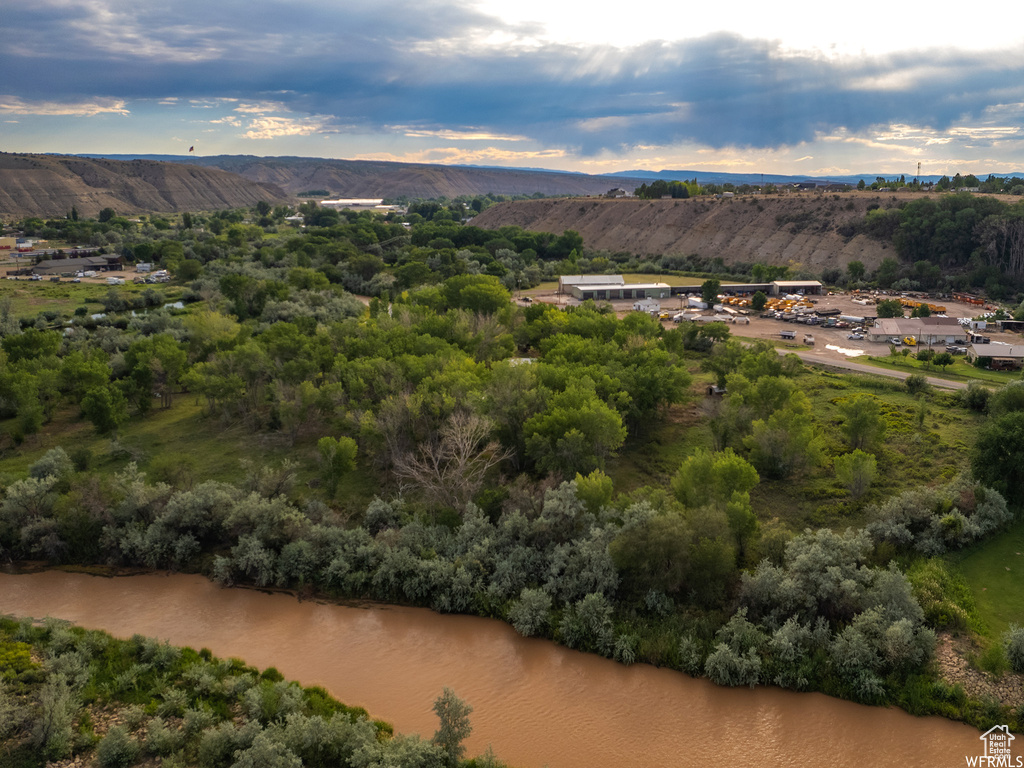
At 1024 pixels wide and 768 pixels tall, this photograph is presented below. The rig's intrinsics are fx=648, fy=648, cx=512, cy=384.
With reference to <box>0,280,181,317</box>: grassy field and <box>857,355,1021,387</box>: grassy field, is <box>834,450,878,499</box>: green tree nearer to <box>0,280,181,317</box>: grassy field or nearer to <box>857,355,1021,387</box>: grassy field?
<box>857,355,1021,387</box>: grassy field

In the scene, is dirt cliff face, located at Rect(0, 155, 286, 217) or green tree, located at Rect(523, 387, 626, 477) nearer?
green tree, located at Rect(523, 387, 626, 477)

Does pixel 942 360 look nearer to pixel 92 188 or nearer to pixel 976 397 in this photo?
pixel 976 397

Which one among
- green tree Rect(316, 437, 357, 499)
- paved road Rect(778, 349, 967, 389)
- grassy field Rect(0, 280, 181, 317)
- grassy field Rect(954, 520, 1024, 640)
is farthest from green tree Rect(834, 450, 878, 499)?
grassy field Rect(0, 280, 181, 317)

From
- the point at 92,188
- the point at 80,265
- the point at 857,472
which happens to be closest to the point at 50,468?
the point at 857,472

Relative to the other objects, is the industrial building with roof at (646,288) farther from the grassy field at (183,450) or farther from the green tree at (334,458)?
the green tree at (334,458)

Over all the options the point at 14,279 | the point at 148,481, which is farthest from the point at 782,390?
the point at 14,279

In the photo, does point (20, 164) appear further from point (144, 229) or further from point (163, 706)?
point (163, 706)
